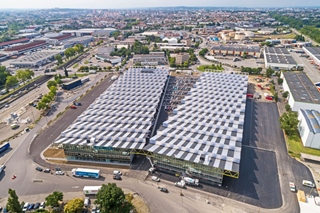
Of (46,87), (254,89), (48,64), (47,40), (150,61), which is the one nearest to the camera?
(254,89)

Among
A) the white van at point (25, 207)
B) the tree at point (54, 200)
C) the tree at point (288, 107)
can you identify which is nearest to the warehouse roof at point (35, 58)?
the white van at point (25, 207)

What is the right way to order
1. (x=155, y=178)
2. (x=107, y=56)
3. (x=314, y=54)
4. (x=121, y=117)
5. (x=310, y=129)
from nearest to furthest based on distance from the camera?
(x=155, y=178)
(x=310, y=129)
(x=121, y=117)
(x=314, y=54)
(x=107, y=56)

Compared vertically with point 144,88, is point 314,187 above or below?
below

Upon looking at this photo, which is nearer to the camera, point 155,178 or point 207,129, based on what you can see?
point 155,178

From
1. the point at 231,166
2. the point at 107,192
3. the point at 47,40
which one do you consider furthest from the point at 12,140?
the point at 47,40

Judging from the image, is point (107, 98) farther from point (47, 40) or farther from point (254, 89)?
point (47, 40)

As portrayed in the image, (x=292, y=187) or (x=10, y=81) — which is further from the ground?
(x=10, y=81)

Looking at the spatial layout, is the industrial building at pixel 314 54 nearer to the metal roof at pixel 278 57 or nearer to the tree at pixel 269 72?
the metal roof at pixel 278 57

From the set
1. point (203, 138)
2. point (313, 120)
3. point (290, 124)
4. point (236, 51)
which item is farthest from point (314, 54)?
point (203, 138)

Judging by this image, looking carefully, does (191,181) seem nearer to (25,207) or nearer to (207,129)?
(207,129)
